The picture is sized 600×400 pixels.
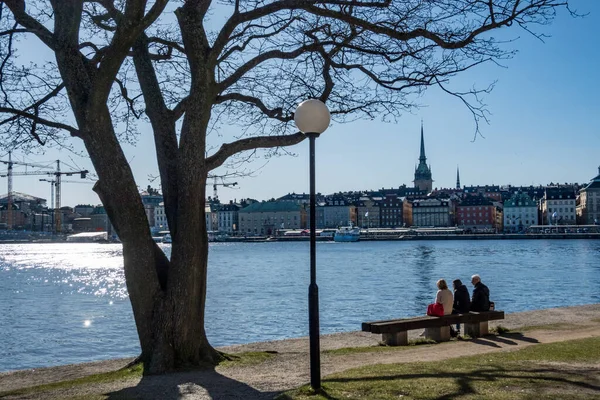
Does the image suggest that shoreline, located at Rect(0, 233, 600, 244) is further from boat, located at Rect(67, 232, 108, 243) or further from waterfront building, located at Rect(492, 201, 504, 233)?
boat, located at Rect(67, 232, 108, 243)

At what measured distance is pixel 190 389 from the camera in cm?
805

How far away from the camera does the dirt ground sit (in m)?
8.02

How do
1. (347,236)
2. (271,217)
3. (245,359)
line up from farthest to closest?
(271,217) → (347,236) → (245,359)

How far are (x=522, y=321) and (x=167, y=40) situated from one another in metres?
9.28

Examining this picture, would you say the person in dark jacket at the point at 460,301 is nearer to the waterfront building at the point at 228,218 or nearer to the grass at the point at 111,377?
the grass at the point at 111,377

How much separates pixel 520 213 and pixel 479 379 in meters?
165

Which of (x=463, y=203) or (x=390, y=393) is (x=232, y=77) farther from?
(x=463, y=203)

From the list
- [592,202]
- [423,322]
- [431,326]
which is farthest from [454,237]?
[423,322]

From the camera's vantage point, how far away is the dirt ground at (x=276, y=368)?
316 inches

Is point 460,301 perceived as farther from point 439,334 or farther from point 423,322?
point 423,322

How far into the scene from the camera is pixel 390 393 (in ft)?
22.9

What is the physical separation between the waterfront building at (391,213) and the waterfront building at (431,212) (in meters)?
4.91

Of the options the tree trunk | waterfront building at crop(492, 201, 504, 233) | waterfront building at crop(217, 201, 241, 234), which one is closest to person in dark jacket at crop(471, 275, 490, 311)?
the tree trunk

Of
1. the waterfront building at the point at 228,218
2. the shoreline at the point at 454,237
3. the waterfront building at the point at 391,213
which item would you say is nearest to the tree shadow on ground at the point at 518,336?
the shoreline at the point at 454,237
